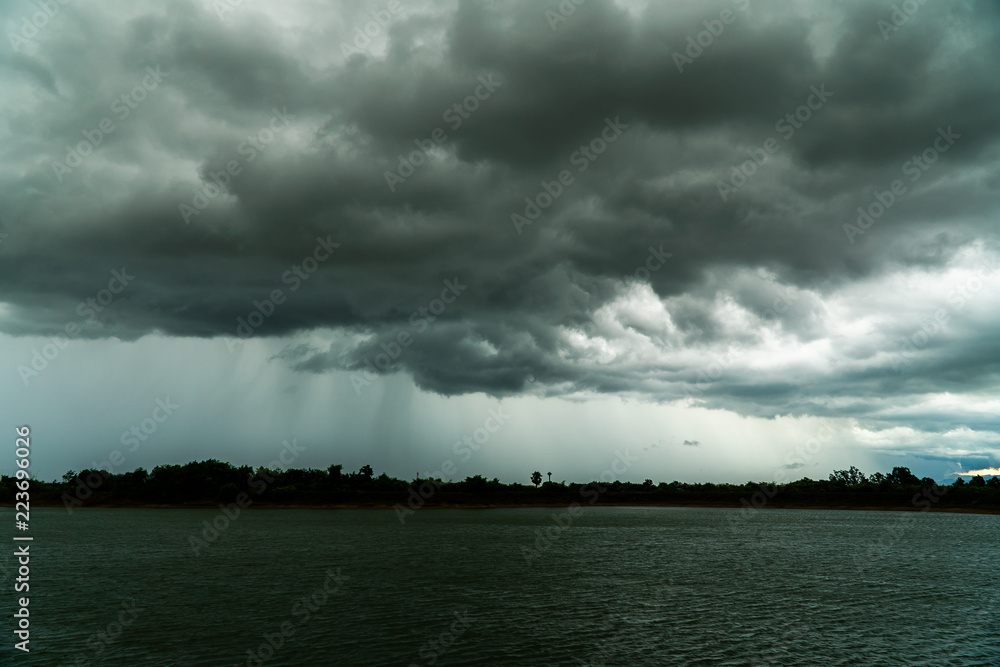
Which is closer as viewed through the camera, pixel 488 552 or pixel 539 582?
pixel 539 582

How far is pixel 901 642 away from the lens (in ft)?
121

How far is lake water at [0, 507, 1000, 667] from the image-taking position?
33.5m

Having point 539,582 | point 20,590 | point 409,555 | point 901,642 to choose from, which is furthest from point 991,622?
point 20,590

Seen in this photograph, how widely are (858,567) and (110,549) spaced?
10171 centimetres

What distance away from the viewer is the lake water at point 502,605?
33.5 metres

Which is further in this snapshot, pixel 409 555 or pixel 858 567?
pixel 409 555

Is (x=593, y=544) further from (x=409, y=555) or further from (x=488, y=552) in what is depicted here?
(x=409, y=555)

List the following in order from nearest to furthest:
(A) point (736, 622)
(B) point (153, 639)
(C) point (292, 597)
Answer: (B) point (153, 639), (A) point (736, 622), (C) point (292, 597)

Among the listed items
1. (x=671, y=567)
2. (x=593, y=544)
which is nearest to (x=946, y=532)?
(x=593, y=544)

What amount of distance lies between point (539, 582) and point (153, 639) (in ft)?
111

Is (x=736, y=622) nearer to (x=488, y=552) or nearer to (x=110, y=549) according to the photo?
(x=488, y=552)

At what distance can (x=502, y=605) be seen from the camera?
150 ft

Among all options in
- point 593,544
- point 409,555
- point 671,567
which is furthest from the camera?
point 593,544

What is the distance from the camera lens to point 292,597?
1890 inches
